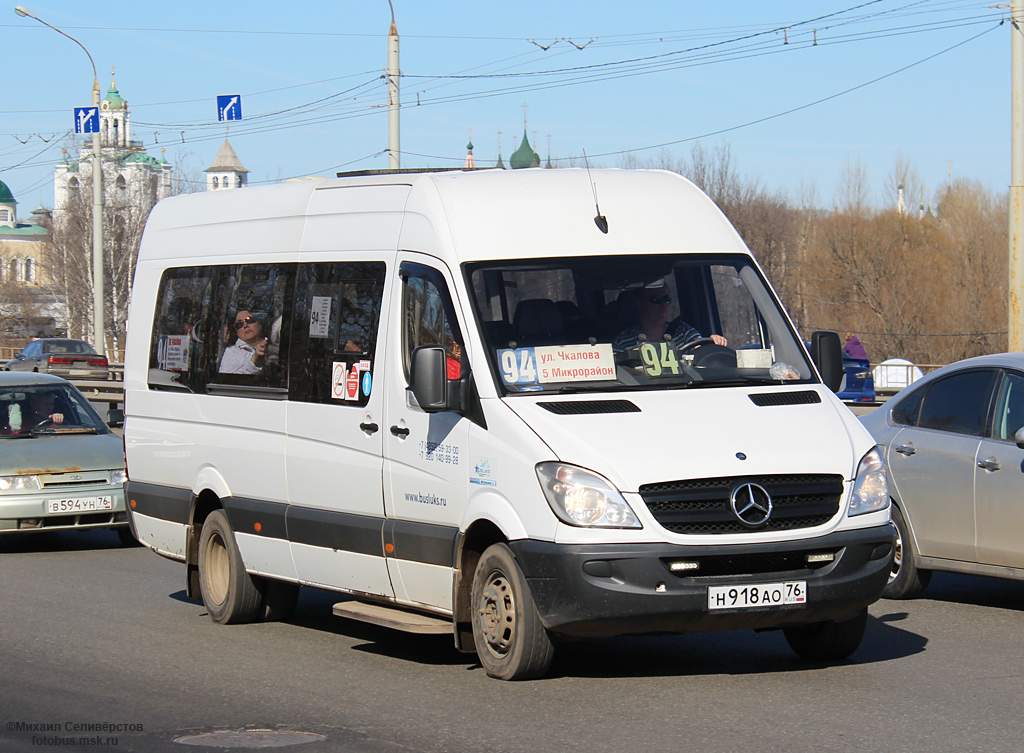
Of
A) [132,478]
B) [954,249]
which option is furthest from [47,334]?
[132,478]

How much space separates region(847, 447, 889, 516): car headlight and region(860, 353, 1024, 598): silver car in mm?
1800

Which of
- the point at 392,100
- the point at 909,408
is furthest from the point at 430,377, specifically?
the point at 392,100

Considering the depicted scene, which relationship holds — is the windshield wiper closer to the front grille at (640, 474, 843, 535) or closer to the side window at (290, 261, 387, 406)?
the side window at (290, 261, 387, 406)

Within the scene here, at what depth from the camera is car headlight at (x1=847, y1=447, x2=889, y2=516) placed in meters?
6.65

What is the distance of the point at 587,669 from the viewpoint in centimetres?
711

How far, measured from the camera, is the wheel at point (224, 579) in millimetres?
8906

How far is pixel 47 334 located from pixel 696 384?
110 metres

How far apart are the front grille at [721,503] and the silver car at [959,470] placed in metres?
2.32

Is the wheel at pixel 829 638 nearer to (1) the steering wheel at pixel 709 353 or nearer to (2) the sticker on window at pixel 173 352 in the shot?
(1) the steering wheel at pixel 709 353

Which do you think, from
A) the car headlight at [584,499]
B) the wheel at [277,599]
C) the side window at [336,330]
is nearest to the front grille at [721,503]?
the car headlight at [584,499]

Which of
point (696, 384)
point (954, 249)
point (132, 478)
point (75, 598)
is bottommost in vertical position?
point (75, 598)

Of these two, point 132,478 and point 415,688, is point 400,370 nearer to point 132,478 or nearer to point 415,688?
point 415,688

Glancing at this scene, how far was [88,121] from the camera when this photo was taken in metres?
37.9

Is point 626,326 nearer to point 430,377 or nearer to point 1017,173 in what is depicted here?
point 430,377
